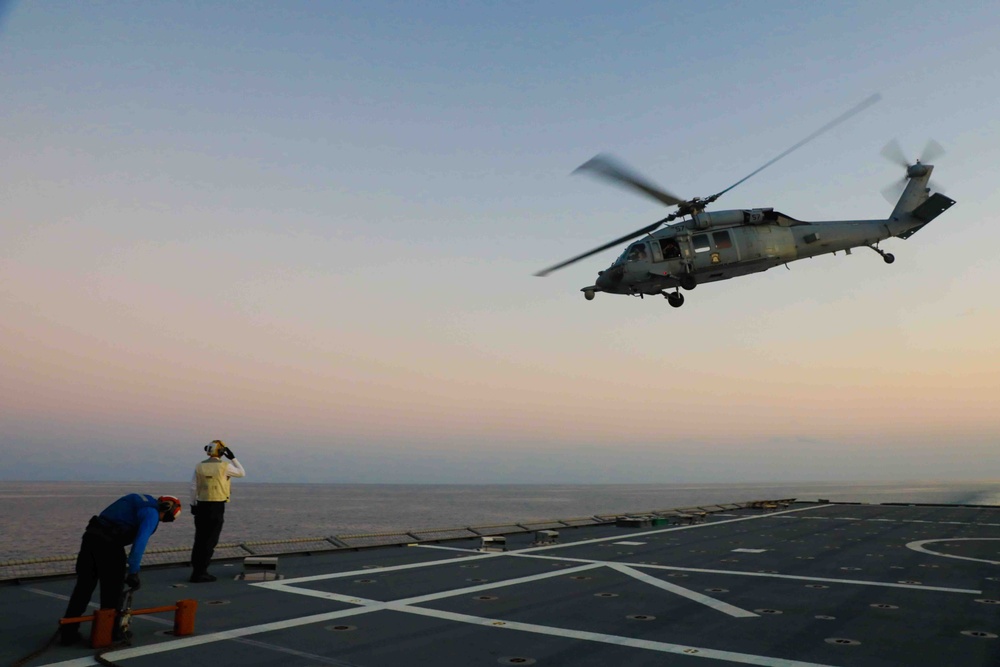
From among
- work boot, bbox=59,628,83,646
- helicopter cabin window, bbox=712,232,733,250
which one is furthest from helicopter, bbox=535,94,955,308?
work boot, bbox=59,628,83,646

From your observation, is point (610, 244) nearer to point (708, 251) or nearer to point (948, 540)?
point (708, 251)

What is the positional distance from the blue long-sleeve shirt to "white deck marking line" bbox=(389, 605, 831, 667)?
3608 mm

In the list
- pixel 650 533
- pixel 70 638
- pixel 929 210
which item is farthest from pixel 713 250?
pixel 70 638

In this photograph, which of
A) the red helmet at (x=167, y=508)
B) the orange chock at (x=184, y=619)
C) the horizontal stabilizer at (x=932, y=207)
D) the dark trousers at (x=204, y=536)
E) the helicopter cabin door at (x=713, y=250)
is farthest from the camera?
the horizontal stabilizer at (x=932, y=207)

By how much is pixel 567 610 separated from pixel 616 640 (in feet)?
5.86

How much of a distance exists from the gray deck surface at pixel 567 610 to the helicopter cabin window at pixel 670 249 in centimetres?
922

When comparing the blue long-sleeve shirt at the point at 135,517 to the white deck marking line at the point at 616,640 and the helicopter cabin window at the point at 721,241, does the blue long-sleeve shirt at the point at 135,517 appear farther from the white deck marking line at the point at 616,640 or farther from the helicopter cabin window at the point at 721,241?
the helicopter cabin window at the point at 721,241

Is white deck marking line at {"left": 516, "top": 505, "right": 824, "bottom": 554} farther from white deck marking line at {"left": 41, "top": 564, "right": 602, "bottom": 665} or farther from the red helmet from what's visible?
the red helmet

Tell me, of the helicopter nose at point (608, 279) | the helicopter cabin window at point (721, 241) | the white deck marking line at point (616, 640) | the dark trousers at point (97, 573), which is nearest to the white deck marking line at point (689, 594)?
the white deck marking line at point (616, 640)

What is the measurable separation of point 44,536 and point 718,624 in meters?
62.1

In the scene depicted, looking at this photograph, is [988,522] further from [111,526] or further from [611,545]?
[111,526]

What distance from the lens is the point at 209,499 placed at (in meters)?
11.6

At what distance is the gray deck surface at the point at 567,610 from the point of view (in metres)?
7.39

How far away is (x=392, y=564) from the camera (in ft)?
46.1
